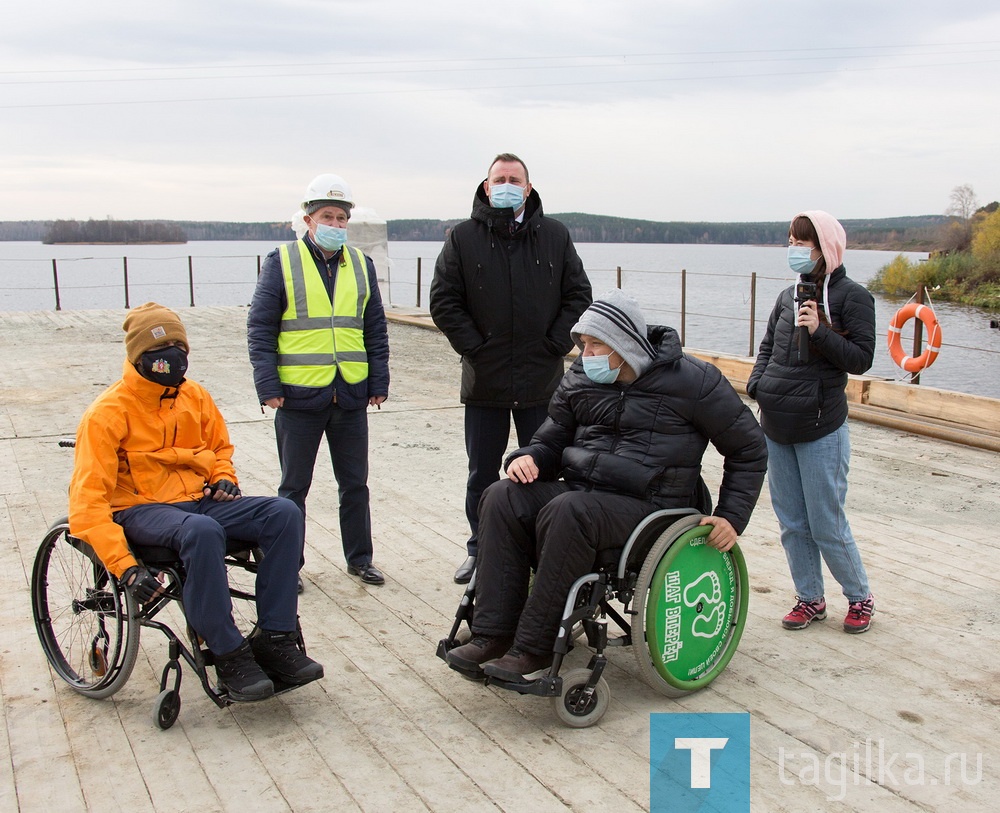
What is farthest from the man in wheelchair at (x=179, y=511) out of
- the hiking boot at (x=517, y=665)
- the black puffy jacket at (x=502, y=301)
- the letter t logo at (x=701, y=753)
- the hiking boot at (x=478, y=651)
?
the black puffy jacket at (x=502, y=301)

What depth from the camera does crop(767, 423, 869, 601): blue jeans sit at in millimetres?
3980

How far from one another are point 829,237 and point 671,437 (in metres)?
1.01

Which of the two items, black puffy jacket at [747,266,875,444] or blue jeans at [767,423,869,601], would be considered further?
blue jeans at [767,423,869,601]

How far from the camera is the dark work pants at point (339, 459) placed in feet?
14.9

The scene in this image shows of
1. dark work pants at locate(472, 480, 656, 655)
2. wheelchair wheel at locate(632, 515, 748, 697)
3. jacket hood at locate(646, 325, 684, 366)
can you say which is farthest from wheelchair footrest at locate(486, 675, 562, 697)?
jacket hood at locate(646, 325, 684, 366)

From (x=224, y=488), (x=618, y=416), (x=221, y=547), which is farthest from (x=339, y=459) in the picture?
(x=618, y=416)

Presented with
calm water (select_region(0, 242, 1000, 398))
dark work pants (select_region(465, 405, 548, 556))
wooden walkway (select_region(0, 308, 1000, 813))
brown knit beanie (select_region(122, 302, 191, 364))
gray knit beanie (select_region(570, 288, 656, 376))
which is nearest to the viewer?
wooden walkway (select_region(0, 308, 1000, 813))

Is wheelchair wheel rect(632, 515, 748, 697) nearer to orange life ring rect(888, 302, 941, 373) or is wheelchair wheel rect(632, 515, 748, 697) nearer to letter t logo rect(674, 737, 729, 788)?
letter t logo rect(674, 737, 729, 788)

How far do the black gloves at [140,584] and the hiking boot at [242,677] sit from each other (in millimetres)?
278

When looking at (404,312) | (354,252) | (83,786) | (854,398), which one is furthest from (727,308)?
(83,786)

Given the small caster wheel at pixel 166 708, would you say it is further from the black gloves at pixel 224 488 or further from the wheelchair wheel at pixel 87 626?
the black gloves at pixel 224 488

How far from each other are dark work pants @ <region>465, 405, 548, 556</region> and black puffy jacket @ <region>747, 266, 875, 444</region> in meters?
1.17

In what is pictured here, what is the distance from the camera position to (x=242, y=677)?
3.23m

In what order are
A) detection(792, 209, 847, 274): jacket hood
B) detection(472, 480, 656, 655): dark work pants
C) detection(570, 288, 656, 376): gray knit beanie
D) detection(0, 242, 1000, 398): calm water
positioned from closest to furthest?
detection(472, 480, 656, 655): dark work pants < detection(570, 288, 656, 376): gray knit beanie < detection(792, 209, 847, 274): jacket hood < detection(0, 242, 1000, 398): calm water
